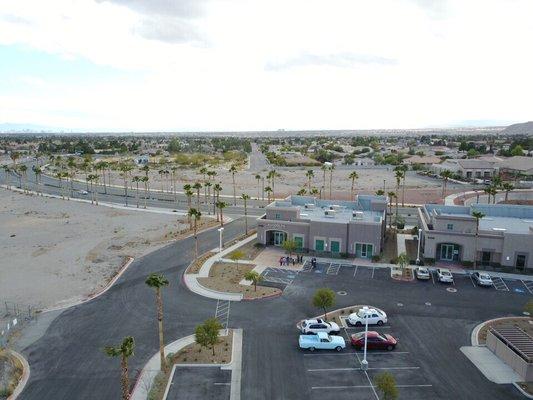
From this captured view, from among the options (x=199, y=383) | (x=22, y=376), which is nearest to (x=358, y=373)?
(x=199, y=383)

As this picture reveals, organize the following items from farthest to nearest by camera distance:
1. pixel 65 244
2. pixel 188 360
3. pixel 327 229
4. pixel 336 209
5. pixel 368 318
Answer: pixel 336 209 → pixel 65 244 → pixel 327 229 → pixel 368 318 → pixel 188 360

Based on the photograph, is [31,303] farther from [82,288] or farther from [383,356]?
[383,356]

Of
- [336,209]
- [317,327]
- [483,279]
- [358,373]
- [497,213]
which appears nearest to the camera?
[358,373]

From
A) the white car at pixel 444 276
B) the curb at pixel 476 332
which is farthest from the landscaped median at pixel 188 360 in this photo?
the white car at pixel 444 276

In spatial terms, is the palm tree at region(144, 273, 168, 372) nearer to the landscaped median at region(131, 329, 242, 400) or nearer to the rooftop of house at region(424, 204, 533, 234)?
the landscaped median at region(131, 329, 242, 400)

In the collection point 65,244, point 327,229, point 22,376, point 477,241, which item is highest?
point 327,229

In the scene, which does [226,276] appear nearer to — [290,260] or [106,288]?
[290,260]

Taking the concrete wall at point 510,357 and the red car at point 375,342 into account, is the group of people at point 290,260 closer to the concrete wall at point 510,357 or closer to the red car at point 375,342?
the red car at point 375,342
